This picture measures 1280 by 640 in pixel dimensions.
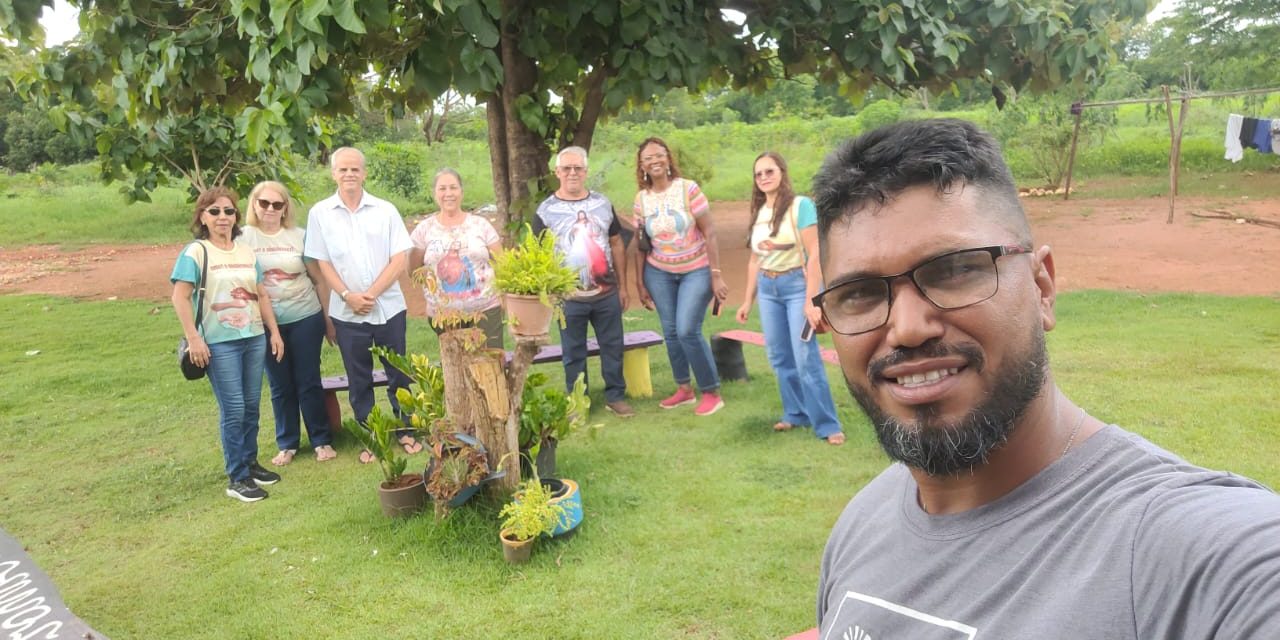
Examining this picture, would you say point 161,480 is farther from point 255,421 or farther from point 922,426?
point 922,426

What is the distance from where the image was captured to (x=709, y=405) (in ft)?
20.6

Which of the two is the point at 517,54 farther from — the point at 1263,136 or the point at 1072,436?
the point at 1263,136

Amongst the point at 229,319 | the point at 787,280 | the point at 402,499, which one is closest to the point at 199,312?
the point at 229,319

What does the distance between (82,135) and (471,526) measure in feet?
15.9

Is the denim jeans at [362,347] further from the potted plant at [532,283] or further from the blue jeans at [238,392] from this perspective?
the potted plant at [532,283]

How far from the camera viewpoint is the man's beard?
49.7 inches

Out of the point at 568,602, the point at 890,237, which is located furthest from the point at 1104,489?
the point at 568,602

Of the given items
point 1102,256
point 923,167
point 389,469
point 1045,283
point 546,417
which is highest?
point 923,167

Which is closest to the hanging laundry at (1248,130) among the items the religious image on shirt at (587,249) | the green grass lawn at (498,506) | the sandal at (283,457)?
the green grass lawn at (498,506)

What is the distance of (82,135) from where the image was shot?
22.3 ft

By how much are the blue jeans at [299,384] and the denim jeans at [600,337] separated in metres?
1.58

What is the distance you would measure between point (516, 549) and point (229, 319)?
2.28 metres

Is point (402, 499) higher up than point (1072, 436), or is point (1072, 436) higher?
point (1072, 436)

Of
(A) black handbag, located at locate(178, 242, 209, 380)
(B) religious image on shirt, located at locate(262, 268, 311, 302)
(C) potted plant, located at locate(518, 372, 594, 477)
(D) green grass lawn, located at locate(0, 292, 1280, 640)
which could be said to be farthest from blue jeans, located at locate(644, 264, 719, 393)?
(A) black handbag, located at locate(178, 242, 209, 380)
